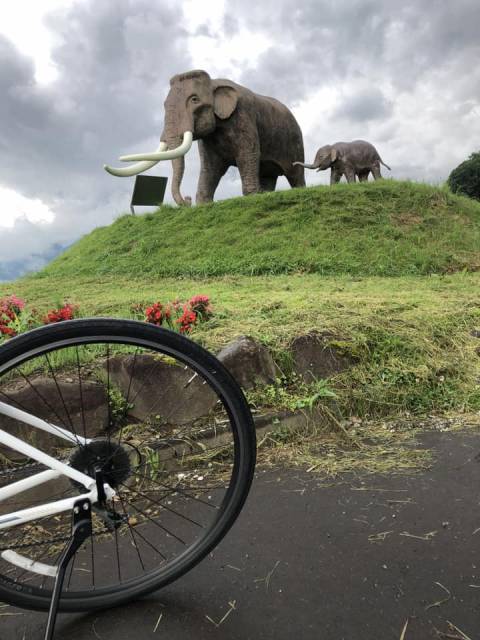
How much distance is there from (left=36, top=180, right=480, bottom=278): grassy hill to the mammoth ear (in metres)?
1.87

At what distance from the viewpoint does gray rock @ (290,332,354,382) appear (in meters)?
3.05

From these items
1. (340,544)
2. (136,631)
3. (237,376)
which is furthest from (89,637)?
(237,376)

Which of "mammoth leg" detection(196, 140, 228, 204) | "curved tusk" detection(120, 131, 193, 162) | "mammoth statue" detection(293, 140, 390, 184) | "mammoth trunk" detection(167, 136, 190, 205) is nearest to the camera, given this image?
"curved tusk" detection(120, 131, 193, 162)

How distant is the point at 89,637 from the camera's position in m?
1.47

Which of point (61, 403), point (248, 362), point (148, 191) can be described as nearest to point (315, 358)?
point (248, 362)

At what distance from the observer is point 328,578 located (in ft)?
5.40

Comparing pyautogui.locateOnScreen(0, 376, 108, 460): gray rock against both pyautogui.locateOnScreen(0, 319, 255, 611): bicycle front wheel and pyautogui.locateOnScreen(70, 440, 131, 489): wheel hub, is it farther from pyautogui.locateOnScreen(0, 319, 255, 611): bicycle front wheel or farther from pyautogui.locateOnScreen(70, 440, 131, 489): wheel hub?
pyautogui.locateOnScreen(70, 440, 131, 489): wheel hub

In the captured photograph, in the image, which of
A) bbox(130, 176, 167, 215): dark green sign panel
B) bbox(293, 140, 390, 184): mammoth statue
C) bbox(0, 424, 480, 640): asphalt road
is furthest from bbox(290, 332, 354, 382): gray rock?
bbox(293, 140, 390, 184): mammoth statue

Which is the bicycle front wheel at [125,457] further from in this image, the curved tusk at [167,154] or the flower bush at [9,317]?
the curved tusk at [167,154]

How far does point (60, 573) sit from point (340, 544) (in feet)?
3.29

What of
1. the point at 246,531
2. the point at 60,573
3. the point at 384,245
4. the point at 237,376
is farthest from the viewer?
the point at 384,245

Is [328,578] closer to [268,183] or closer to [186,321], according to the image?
[186,321]

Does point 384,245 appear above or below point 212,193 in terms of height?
below

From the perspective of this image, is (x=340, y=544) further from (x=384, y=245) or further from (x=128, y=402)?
(x=384, y=245)
